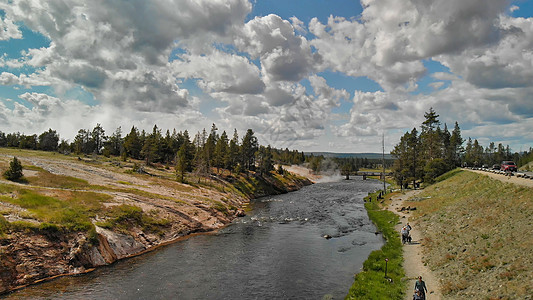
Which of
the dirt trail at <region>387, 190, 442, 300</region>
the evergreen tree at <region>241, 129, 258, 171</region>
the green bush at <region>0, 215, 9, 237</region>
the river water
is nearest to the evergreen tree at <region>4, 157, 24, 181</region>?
the green bush at <region>0, 215, 9, 237</region>

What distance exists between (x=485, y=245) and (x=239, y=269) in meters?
22.8

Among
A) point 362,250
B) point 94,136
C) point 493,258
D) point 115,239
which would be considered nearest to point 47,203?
point 115,239

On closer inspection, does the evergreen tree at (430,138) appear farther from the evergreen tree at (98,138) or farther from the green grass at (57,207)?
the evergreen tree at (98,138)

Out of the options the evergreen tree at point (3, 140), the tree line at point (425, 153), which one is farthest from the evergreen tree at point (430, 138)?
the evergreen tree at point (3, 140)

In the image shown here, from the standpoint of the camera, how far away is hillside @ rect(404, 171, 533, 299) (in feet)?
61.9

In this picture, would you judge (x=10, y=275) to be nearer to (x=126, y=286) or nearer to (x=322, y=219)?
(x=126, y=286)

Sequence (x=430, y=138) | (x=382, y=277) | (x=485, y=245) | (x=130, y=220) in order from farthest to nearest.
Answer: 1. (x=430, y=138)
2. (x=130, y=220)
3. (x=382, y=277)
4. (x=485, y=245)

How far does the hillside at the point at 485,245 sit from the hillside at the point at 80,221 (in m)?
33.6

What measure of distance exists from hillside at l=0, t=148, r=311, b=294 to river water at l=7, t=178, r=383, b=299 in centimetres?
235

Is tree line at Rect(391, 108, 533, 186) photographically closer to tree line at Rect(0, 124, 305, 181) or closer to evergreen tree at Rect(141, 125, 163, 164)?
tree line at Rect(0, 124, 305, 181)

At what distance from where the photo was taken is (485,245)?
80.7 feet

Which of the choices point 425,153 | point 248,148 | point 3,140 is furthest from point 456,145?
point 3,140

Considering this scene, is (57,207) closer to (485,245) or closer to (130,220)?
(130,220)

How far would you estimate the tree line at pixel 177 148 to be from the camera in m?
108
